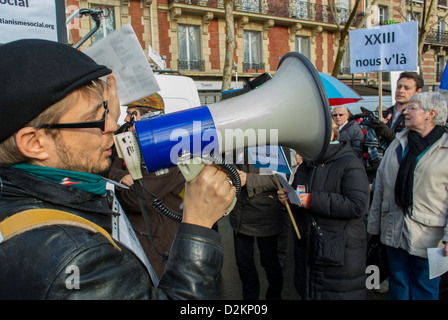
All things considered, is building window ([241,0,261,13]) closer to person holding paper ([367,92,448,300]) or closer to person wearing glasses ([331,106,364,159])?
person wearing glasses ([331,106,364,159])

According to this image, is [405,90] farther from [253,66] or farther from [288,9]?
[288,9]

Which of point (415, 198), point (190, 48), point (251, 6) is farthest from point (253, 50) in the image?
point (415, 198)

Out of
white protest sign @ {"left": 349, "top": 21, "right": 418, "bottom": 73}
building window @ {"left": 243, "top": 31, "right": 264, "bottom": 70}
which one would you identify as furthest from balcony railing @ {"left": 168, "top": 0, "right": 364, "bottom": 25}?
white protest sign @ {"left": 349, "top": 21, "right": 418, "bottom": 73}

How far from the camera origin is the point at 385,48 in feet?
14.7

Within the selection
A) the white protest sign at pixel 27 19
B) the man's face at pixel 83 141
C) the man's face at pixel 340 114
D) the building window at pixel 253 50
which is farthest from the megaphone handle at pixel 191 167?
the building window at pixel 253 50

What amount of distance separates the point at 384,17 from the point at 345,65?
425 centimetres

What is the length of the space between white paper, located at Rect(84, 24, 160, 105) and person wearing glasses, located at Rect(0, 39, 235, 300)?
669 millimetres

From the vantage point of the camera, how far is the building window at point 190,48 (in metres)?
15.3

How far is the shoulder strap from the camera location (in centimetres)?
71

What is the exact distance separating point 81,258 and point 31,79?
0.47 meters

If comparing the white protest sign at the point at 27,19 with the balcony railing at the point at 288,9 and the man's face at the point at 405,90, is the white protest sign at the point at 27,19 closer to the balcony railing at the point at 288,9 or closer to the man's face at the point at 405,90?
the man's face at the point at 405,90

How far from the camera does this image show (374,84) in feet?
62.8

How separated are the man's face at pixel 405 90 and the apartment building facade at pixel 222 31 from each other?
9372 mm

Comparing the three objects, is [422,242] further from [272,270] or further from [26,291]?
[26,291]
